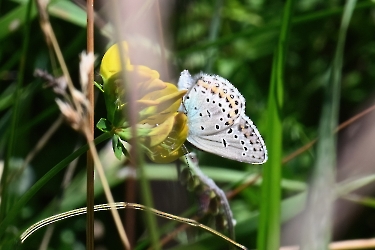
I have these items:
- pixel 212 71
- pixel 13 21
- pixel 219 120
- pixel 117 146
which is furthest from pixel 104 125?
pixel 212 71

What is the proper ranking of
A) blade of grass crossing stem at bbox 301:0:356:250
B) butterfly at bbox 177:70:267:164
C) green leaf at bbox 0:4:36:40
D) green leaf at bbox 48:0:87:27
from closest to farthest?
1. blade of grass crossing stem at bbox 301:0:356:250
2. butterfly at bbox 177:70:267:164
3. green leaf at bbox 0:4:36:40
4. green leaf at bbox 48:0:87:27

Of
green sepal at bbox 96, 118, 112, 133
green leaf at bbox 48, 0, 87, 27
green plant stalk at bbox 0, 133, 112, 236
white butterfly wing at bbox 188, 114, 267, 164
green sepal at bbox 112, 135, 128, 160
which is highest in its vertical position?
green leaf at bbox 48, 0, 87, 27

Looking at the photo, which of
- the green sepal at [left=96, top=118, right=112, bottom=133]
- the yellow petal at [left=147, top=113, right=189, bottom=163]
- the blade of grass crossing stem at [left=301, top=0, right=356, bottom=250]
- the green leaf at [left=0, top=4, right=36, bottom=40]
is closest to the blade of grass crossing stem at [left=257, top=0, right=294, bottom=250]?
the blade of grass crossing stem at [left=301, top=0, right=356, bottom=250]

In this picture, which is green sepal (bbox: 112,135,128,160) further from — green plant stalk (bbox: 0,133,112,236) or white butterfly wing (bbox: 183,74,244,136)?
white butterfly wing (bbox: 183,74,244,136)

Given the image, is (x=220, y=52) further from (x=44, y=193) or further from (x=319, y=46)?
(x=44, y=193)

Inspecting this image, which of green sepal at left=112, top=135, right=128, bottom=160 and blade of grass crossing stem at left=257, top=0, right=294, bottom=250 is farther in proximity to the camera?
blade of grass crossing stem at left=257, top=0, right=294, bottom=250

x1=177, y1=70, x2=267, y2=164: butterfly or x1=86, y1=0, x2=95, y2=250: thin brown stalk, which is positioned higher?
x1=177, y1=70, x2=267, y2=164: butterfly

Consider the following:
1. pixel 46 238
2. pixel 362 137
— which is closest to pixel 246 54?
pixel 362 137
